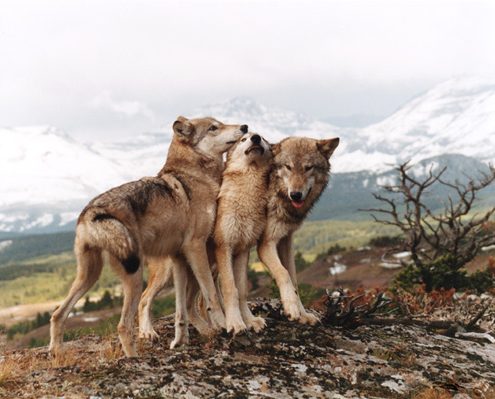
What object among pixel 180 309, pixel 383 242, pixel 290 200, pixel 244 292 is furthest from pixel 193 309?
pixel 383 242

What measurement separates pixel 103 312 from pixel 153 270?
214 feet

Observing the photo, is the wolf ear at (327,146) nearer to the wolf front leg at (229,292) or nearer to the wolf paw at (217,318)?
the wolf front leg at (229,292)

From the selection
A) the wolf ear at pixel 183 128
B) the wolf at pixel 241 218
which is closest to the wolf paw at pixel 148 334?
the wolf at pixel 241 218

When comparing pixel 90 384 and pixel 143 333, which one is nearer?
pixel 90 384

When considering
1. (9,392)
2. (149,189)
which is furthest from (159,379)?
(149,189)

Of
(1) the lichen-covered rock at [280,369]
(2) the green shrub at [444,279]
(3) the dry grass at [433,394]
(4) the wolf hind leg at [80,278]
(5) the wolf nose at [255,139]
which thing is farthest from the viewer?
(2) the green shrub at [444,279]

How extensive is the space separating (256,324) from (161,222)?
214 centimetres

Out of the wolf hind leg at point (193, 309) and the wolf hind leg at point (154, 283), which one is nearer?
the wolf hind leg at point (193, 309)

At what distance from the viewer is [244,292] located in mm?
7094

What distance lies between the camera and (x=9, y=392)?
487 cm

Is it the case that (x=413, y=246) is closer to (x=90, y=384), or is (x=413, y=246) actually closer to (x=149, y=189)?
(x=149, y=189)

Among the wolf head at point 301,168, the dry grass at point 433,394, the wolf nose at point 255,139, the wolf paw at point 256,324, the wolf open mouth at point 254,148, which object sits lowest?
the dry grass at point 433,394

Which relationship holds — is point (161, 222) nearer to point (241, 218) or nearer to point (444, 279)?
point (241, 218)

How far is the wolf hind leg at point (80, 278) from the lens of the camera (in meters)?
6.19
